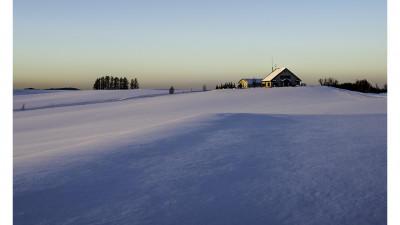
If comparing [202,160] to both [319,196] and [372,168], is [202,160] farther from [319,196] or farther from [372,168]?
[372,168]

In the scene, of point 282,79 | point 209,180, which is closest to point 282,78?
point 282,79

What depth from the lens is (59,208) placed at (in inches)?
163

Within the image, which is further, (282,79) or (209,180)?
(282,79)

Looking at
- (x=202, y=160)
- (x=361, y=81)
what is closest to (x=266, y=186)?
(x=202, y=160)

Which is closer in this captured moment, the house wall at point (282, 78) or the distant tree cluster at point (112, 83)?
the house wall at point (282, 78)

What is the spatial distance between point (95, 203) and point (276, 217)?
2.57 metres

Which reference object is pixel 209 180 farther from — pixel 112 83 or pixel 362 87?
pixel 112 83

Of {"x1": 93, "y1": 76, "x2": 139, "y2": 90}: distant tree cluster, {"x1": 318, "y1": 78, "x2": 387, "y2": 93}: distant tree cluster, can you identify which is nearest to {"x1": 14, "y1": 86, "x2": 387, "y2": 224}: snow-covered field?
{"x1": 318, "y1": 78, "x2": 387, "y2": 93}: distant tree cluster

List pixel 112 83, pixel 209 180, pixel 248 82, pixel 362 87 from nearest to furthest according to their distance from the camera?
pixel 209 180, pixel 362 87, pixel 248 82, pixel 112 83

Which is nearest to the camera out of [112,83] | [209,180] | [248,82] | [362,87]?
[209,180]

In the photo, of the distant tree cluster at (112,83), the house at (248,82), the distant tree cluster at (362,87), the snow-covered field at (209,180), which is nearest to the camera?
the snow-covered field at (209,180)

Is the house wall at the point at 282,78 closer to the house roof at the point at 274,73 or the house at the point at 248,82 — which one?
the house roof at the point at 274,73

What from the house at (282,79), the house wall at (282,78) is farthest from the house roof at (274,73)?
the house wall at (282,78)

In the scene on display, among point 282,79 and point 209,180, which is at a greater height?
point 282,79
